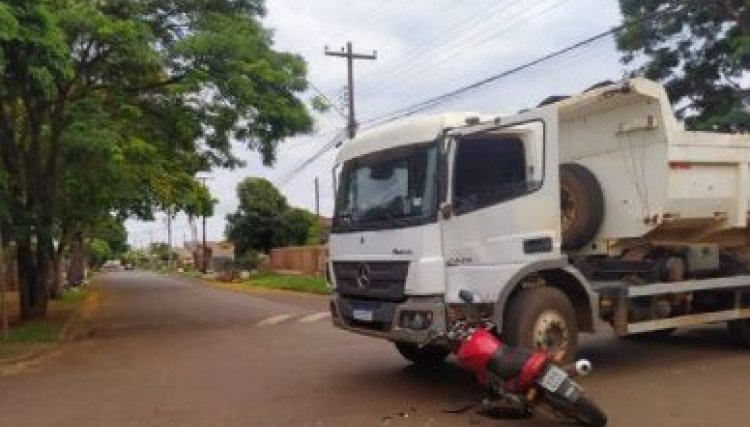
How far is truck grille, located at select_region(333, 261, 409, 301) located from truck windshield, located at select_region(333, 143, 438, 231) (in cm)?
41

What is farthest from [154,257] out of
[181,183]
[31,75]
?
[31,75]

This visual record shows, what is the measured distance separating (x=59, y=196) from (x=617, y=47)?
15057 millimetres

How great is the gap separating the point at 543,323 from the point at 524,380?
1.63 m

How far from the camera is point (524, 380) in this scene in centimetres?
812

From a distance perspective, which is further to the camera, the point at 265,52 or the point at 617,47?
the point at 617,47

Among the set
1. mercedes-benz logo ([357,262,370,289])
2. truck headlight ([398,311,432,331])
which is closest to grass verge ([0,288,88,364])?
mercedes-benz logo ([357,262,370,289])

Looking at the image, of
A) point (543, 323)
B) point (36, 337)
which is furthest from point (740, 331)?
point (36, 337)

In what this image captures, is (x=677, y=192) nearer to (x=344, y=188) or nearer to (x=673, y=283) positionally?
(x=673, y=283)

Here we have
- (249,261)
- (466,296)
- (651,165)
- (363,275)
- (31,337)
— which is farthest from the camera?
(249,261)

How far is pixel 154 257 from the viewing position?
178 m

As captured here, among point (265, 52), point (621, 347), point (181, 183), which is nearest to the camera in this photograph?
point (621, 347)

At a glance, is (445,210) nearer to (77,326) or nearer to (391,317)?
(391,317)

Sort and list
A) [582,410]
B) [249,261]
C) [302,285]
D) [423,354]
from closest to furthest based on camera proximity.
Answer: [582,410] < [423,354] < [302,285] < [249,261]

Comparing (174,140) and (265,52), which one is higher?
(265,52)
